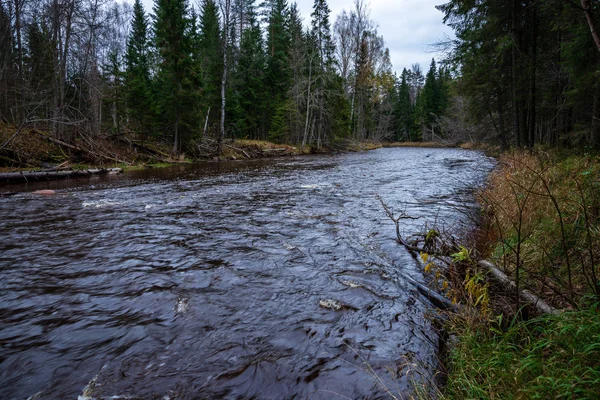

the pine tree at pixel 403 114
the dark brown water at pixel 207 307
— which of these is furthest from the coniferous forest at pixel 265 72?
the pine tree at pixel 403 114

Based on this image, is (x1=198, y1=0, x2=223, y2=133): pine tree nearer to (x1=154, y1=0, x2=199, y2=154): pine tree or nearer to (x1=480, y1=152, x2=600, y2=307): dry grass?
(x1=154, y1=0, x2=199, y2=154): pine tree

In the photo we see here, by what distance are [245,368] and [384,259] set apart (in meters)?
2.77

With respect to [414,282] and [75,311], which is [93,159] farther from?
[414,282]

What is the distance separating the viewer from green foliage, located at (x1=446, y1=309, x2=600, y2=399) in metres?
1.65

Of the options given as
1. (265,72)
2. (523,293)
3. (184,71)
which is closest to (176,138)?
(184,71)

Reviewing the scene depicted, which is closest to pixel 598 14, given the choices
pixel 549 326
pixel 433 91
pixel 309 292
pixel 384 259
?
pixel 384 259

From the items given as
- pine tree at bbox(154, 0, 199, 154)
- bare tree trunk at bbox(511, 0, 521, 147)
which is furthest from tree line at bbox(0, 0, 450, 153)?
bare tree trunk at bbox(511, 0, 521, 147)

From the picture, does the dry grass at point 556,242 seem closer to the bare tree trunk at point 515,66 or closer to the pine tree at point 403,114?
the bare tree trunk at point 515,66

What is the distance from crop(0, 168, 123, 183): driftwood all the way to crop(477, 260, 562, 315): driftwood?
1472 cm

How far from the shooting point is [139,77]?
21969 millimetres

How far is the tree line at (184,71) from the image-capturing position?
16422mm

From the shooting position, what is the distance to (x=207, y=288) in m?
3.77

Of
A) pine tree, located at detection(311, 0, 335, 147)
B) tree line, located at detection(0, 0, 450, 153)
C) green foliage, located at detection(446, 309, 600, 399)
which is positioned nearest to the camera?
green foliage, located at detection(446, 309, 600, 399)

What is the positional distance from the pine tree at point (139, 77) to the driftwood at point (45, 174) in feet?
23.7
